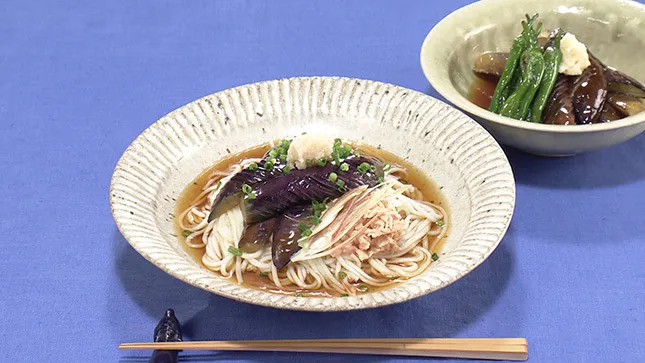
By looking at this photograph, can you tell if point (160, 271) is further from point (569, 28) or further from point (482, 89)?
point (569, 28)

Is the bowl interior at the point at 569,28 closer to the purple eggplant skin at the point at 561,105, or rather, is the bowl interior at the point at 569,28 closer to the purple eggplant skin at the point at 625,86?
the purple eggplant skin at the point at 625,86

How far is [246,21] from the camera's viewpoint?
3.80 m

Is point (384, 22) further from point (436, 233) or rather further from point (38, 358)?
point (38, 358)

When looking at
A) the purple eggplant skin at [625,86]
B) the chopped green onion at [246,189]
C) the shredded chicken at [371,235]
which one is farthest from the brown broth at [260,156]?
the purple eggplant skin at [625,86]

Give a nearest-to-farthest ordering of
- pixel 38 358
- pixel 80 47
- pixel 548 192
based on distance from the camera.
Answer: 1. pixel 38 358
2. pixel 548 192
3. pixel 80 47

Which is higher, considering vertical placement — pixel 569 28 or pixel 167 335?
pixel 569 28

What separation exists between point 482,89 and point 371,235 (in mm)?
1257

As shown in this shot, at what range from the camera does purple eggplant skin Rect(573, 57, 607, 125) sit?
100 inches

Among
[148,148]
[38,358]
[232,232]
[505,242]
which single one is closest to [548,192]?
[505,242]

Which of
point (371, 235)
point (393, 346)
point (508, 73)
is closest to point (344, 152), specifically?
point (371, 235)

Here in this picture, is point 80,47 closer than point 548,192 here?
No

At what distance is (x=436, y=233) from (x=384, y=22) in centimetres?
189

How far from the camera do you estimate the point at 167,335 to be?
1951 mm

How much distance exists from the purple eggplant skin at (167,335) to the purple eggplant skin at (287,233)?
0.38m
